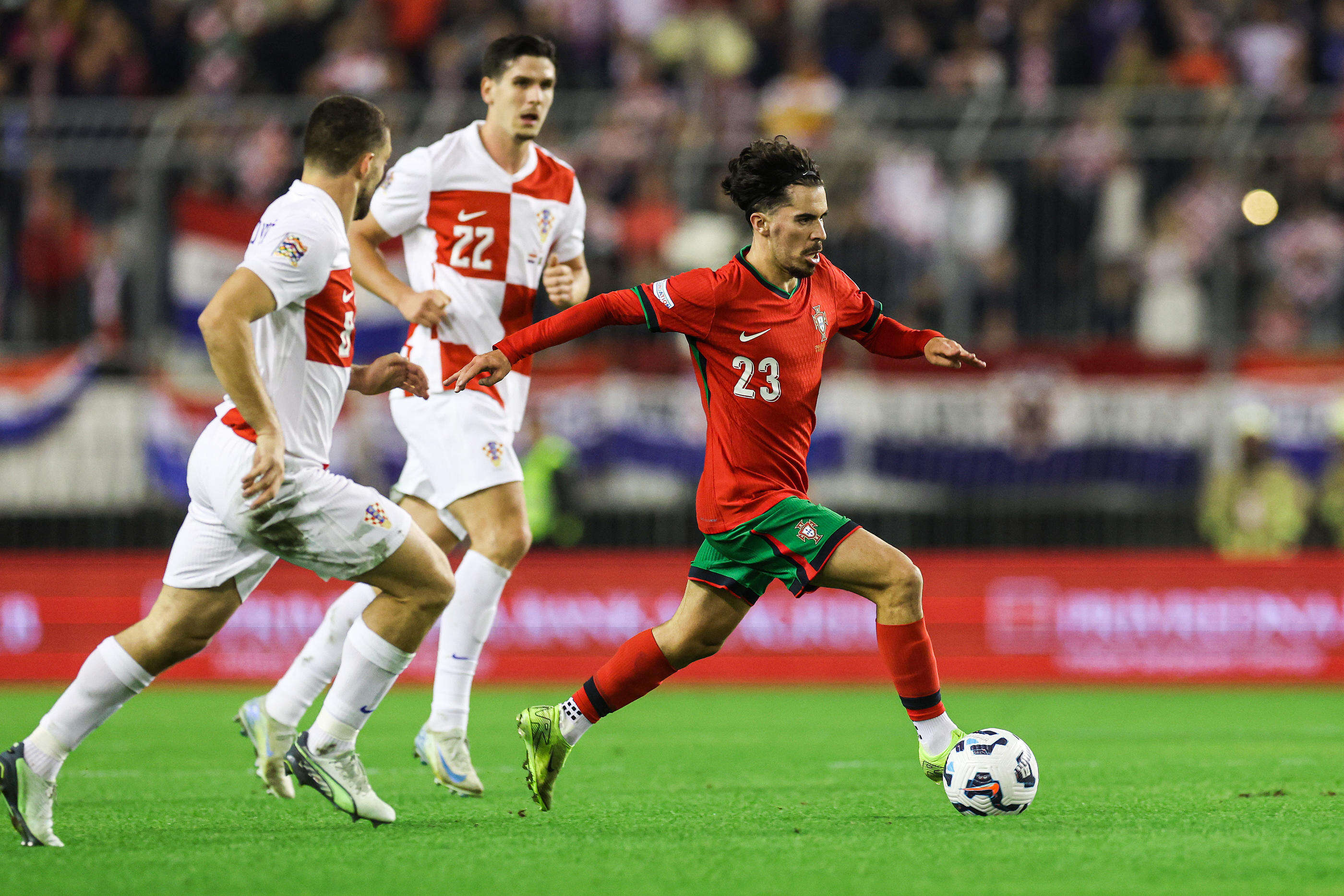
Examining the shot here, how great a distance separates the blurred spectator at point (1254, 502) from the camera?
12.1 metres

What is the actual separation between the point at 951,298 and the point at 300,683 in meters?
7.53

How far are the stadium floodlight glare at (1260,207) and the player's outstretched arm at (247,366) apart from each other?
9639mm

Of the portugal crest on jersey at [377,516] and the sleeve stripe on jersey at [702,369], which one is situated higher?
the sleeve stripe on jersey at [702,369]

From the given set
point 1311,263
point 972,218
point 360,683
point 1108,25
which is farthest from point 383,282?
point 1108,25

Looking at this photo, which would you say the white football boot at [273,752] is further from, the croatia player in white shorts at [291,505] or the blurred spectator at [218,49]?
the blurred spectator at [218,49]

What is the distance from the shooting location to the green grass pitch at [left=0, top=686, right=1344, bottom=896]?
180 inches

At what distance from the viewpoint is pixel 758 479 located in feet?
19.5

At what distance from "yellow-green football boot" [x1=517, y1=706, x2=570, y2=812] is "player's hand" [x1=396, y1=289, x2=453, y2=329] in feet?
5.35

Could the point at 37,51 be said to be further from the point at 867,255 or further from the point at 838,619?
the point at 838,619

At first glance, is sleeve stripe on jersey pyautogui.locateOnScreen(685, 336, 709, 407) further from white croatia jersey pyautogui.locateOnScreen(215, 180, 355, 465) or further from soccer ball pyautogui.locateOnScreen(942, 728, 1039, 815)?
soccer ball pyautogui.locateOnScreen(942, 728, 1039, 815)

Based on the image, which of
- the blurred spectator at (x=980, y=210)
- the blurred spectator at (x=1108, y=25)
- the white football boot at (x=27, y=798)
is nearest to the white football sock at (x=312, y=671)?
the white football boot at (x=27, y=798)

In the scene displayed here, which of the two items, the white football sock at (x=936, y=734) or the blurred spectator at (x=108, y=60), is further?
the blurred spectator at (x=108, y=60)

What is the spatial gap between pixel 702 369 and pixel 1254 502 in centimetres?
744

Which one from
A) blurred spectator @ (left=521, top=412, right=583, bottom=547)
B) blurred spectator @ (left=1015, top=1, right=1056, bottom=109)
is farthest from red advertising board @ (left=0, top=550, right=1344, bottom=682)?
blurred spectator @ (left=1015, top=1, right=1056, bottom=109)
